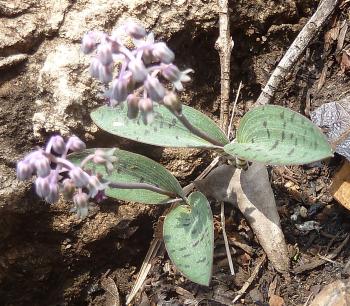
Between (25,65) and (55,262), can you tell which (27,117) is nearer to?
(25,65)

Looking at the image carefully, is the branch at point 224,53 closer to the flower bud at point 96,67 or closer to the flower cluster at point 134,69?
the flower cluster at point 134,69

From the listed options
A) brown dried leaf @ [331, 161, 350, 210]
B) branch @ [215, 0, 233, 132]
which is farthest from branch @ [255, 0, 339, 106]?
brown dried leaf @ [331, 161, 350, 210]

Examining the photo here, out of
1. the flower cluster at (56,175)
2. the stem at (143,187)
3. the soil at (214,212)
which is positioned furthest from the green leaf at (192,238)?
the flower cluster at (56,175)

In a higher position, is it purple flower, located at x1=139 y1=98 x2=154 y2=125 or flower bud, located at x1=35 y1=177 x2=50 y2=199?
purple flower, located at x1=139 y1=98 x2=154 y2=125

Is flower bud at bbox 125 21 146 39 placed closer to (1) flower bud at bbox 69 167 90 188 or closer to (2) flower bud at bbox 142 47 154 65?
(2) flower bud at bbox 142 47 154 65

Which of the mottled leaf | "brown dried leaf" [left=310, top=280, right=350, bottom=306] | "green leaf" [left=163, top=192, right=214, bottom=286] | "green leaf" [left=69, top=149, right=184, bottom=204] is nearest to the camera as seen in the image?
"green leaf" [left=163, top=192, right=214, bottom=286]

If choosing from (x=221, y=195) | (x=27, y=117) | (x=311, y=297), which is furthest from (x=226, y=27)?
(x=311, y=297)

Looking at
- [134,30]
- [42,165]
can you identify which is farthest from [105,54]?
[42,165]
